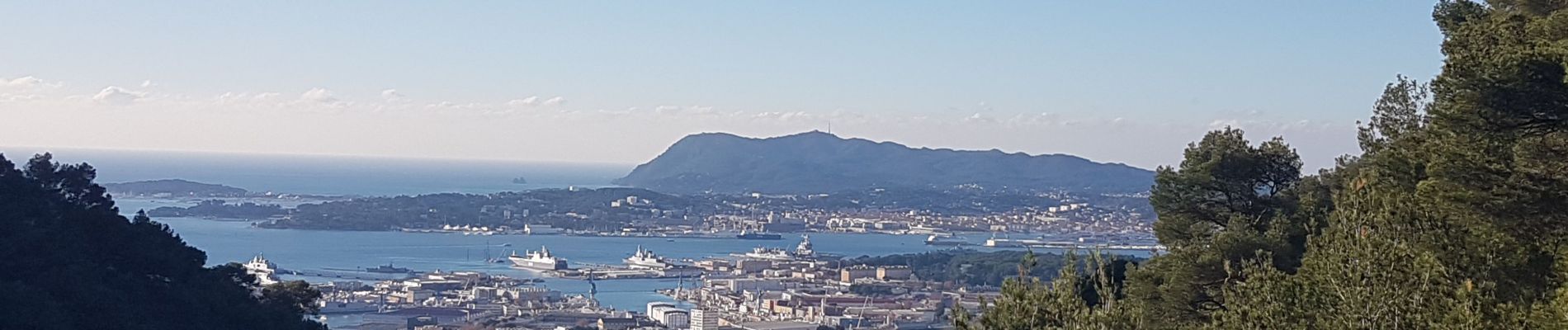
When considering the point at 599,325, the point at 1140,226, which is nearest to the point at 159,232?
the point at 599,325

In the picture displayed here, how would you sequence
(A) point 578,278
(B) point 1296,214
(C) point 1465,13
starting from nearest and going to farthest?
(C) point 1465,13
(B) point 1296,214
(A) point 578,278

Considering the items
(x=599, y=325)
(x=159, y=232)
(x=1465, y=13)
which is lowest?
(x=599, y=325)

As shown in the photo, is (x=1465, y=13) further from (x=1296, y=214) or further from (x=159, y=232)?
(x=159, y=232)

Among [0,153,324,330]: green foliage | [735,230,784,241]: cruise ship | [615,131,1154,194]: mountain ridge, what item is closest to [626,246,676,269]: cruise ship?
[735,230,784,241]: cruise ship

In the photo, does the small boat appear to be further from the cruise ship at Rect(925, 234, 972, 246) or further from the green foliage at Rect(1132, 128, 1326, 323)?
the green foliage at Rect(1132, 128, 1326, 323)

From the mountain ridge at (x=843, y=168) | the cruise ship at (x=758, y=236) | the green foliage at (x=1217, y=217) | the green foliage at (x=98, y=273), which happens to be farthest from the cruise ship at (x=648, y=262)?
the mountain ridge at (x=843, y=168)

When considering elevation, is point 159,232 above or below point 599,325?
above
